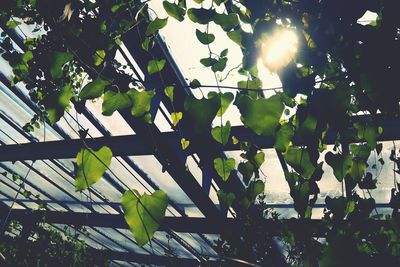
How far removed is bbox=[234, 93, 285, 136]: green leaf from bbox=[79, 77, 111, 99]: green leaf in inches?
10.4

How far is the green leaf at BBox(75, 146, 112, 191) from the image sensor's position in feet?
2.00

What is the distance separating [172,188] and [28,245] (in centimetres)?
239

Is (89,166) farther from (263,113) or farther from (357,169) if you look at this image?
(357,169)

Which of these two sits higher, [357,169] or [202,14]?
[202,14]

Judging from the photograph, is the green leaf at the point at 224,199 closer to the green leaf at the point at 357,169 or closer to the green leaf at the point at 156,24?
the green leaf at the point at 357,169

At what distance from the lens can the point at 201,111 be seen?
54cm

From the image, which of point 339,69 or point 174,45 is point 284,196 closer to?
point 174,45

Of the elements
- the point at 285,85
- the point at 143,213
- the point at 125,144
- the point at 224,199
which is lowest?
the point at 143,213

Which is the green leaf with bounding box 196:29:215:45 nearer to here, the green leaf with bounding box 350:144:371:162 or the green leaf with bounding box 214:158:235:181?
the green leaf with bounding box 214:158:235:181

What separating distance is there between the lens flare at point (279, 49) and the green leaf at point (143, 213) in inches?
12.4

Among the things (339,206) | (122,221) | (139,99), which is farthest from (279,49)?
(122,221)

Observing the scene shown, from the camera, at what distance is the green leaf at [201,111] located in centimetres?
53

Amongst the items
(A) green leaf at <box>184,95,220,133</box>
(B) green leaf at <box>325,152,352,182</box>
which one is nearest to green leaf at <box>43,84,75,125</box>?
(A) green leaf at <box>184,95,220,133</box>

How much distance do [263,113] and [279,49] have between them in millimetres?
127
